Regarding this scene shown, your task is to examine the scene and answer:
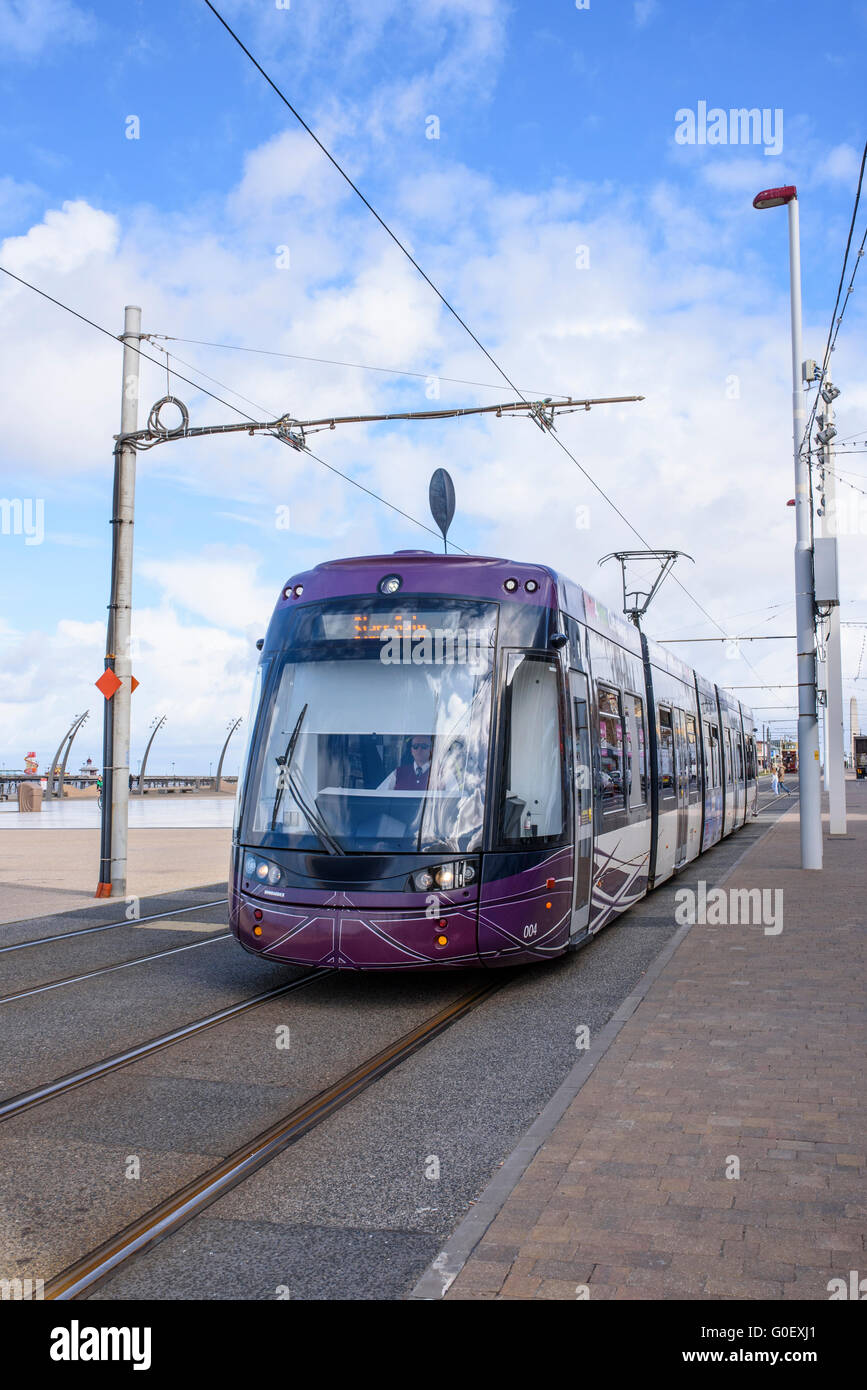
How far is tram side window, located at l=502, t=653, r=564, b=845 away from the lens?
26.2 ft

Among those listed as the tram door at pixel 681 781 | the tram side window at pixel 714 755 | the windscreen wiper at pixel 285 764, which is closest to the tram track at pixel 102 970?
the windscreen wiper at pixel 285 764

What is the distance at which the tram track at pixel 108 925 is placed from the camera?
10906mm

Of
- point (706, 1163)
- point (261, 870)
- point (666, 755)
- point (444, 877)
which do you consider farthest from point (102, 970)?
point (666, 755)

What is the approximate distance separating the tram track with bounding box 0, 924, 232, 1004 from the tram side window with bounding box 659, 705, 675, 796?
18.2 ft

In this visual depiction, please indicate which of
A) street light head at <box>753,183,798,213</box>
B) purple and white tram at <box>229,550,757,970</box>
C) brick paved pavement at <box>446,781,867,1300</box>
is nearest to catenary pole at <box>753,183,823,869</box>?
street light head at <box>753,183,798,213</box>

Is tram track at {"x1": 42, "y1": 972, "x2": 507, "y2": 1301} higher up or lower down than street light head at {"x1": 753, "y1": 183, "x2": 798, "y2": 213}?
lower down

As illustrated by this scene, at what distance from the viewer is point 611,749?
10578 mm

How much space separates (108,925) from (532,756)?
6.13 metres

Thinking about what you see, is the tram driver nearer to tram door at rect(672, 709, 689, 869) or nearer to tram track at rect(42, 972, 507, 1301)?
tram track at rect(42, 972, 507, 1301)

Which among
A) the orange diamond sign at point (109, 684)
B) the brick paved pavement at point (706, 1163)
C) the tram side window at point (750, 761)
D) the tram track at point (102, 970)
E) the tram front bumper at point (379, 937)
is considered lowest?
the tram track at point (102, 970)

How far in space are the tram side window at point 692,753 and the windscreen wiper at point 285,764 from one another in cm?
976

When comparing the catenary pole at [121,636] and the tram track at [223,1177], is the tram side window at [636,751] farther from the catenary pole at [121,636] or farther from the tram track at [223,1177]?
the catenary pole at [121,636]

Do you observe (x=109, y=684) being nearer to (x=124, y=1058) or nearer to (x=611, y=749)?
(x=611, y=749)
